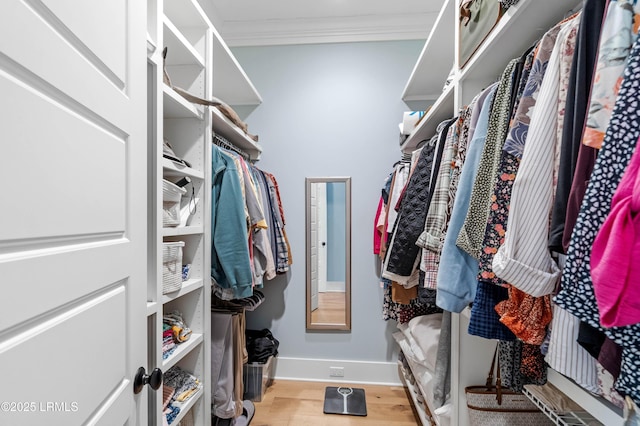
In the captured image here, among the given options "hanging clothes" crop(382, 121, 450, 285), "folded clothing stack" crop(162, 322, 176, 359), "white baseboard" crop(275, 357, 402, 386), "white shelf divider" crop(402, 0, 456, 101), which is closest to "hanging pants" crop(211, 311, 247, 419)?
"folded clothing stack" crop(162, 322, 176, 359)

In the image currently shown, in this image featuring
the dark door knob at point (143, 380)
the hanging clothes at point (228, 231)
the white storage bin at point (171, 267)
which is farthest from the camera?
the hanging clothes at point (228, 231)

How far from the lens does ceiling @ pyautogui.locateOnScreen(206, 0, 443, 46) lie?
2176mm

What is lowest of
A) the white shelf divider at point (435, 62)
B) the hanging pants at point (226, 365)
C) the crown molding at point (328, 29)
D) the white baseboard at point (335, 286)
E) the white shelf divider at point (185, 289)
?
the hanging pants at point (226, 365)

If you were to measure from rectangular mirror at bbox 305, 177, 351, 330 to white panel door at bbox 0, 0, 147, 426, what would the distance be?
1.64 meters

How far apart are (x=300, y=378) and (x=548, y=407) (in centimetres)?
187

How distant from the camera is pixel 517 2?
0.77 metres

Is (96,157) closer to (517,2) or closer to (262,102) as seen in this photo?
(517,2)

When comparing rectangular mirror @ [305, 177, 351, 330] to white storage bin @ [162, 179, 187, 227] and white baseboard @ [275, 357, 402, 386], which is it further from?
white storage bin @ [162, 179, 187, 227]

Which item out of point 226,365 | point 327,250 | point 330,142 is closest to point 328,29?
point 330,142

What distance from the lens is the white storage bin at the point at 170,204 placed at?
112 cm

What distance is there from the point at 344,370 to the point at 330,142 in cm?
177

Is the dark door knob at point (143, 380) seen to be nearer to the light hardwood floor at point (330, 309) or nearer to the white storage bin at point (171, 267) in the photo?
the white storage bin at point (171, 267)

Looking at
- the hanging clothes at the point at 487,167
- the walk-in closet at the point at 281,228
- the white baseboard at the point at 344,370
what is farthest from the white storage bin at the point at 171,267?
the white baseboard at the point at 344,370

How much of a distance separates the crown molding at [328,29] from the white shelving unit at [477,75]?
61cm
